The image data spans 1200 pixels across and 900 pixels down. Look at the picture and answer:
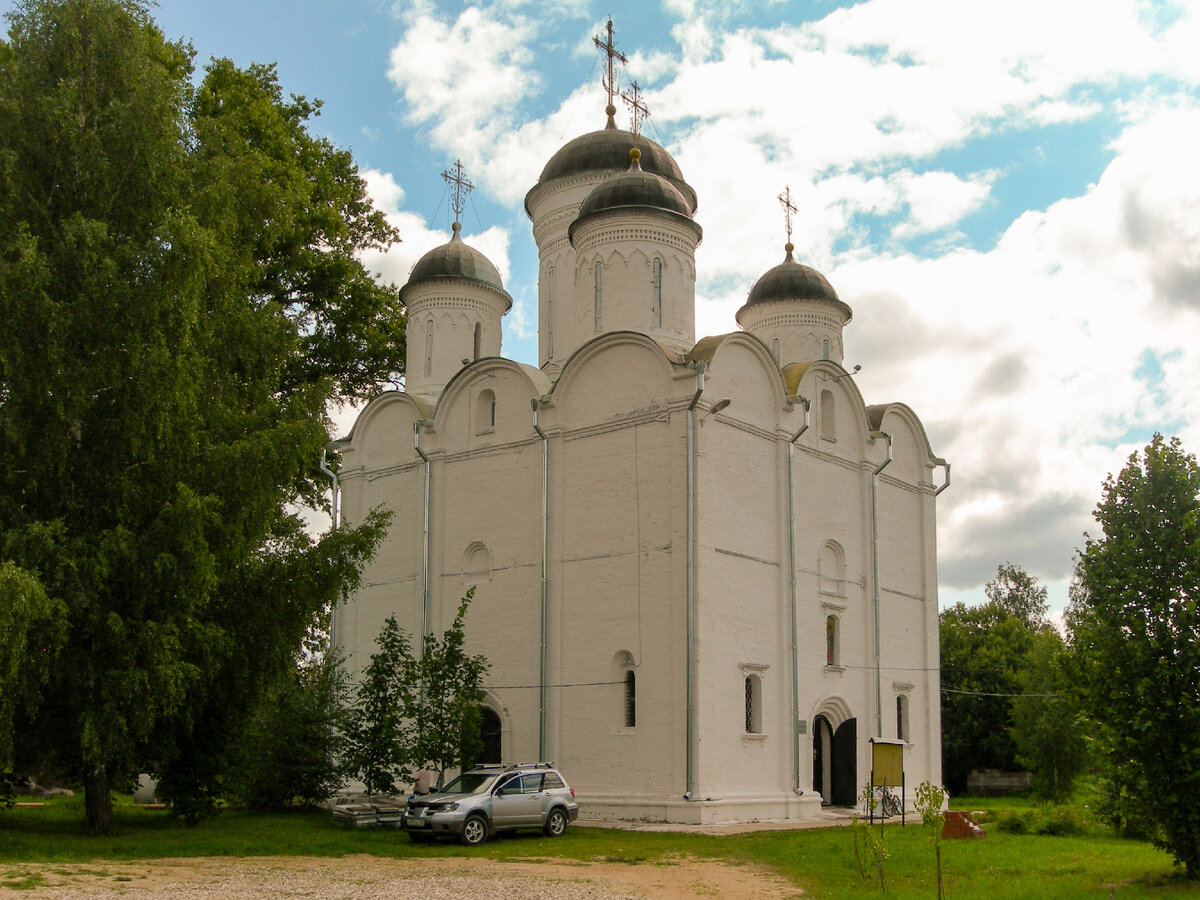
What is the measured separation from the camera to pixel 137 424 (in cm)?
1370

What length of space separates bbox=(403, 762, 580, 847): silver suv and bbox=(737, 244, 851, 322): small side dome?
1278 centimetres

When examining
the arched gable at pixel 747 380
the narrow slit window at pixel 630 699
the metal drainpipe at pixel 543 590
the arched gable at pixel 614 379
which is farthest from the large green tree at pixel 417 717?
the arched gable at pixel 747 380

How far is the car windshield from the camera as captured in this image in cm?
1507

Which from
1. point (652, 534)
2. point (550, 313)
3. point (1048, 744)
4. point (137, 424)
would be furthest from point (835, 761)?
point (1048, 744)

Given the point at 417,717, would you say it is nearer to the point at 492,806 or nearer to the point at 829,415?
the point at 492,806

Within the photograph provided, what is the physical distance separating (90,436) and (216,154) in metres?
4.42

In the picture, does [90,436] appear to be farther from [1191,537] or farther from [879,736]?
[879,736]

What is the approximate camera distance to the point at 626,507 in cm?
1878

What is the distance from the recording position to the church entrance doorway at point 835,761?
2006 centimetres

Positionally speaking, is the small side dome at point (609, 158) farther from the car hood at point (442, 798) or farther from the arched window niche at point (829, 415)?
the car hood at point (442, 798)

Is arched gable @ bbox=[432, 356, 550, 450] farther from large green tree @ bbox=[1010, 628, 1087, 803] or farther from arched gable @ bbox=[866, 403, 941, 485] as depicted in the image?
large green tree @ bbox=[1010, 628, 1087, 803]

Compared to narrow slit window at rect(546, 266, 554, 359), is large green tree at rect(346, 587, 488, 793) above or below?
below

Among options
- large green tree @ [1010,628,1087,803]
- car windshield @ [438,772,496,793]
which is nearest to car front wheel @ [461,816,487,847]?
car windshield @ [438,772,496,793]

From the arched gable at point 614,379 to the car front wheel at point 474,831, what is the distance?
23.4 ft
